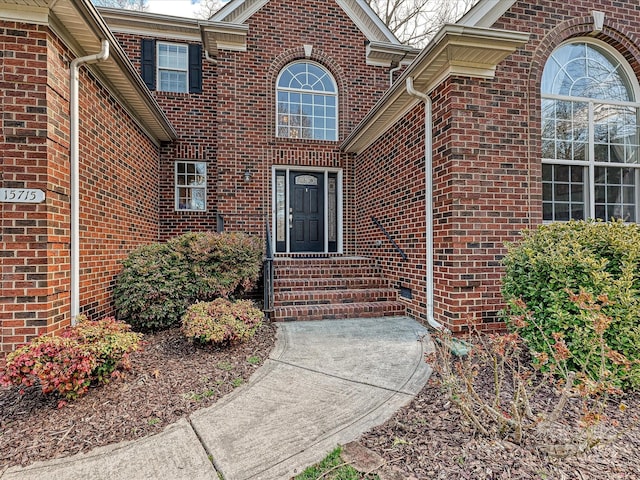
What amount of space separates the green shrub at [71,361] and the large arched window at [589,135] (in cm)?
571

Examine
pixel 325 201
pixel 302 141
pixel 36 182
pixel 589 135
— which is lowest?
pixel 36 182

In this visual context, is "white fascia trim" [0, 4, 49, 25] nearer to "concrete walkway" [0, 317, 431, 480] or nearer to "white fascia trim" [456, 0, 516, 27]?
"concrete walkway" [0, 317, 431, 480]

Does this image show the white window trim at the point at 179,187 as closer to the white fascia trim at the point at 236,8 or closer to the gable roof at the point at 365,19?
the white fascia trim at the point at 236,8

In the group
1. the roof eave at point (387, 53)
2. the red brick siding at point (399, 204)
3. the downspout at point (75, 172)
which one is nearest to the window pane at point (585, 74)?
the red brick siding at point (399, 204)

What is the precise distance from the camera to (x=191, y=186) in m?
8.30

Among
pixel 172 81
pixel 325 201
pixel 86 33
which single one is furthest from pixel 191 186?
pixel 86 33

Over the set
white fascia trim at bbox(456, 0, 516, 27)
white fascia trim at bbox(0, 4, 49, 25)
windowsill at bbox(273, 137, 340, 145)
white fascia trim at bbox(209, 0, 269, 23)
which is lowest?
white fascia trim at bbox(0, 4, 49, 25)

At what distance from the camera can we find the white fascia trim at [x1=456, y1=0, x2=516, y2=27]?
4.57m

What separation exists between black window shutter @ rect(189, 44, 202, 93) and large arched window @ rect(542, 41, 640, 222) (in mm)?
7203

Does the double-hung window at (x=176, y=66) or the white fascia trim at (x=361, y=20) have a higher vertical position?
the white fascia trim at (x=361, y=20)

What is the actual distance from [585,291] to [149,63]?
9350 mm

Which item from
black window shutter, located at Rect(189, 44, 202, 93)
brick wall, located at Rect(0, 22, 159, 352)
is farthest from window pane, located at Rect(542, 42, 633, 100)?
black window shutter, located at Rect(189, 44, 202, 93)

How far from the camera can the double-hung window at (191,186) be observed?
27.2 ft

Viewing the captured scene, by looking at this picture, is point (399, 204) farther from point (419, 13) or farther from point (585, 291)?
point (419, 13)
